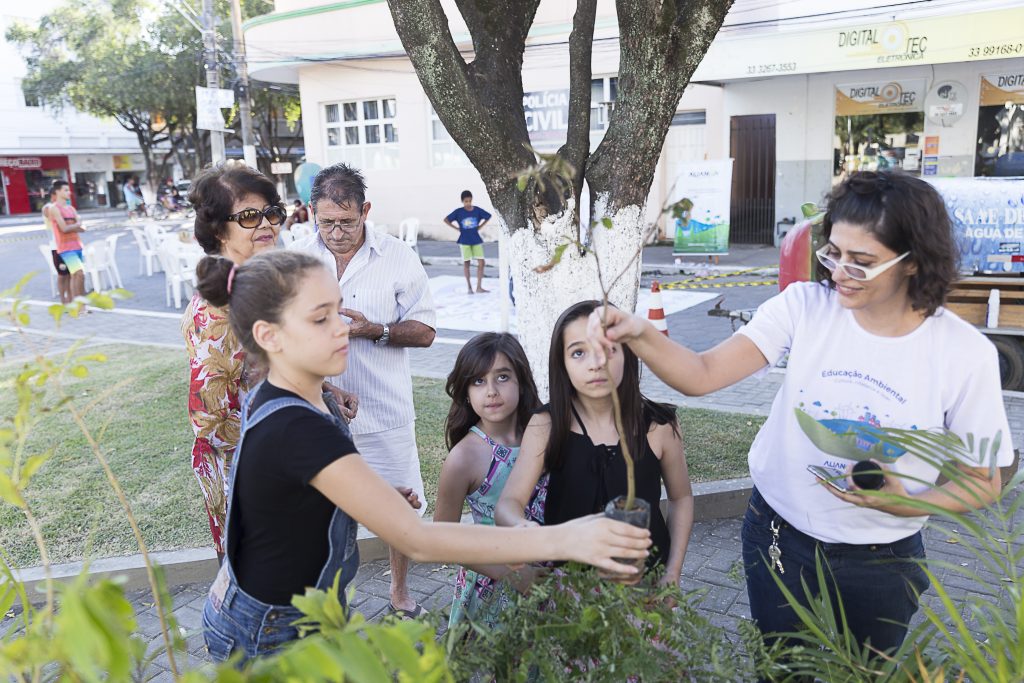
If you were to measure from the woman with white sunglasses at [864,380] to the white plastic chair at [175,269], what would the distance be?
11763 mm

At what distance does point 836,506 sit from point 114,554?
371 centimetres

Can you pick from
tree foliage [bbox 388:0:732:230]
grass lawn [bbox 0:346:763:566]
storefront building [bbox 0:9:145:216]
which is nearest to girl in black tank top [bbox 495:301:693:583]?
tree foliage [bbox 388:0:732:230]

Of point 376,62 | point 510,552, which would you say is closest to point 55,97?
point 376,62

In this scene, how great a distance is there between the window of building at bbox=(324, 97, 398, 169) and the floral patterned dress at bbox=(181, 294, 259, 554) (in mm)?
18772

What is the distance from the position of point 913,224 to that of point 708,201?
513 inches

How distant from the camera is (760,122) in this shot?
53.8ft

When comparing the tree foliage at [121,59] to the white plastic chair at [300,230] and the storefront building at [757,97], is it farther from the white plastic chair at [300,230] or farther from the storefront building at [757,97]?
the white plastic chair at [300,230]

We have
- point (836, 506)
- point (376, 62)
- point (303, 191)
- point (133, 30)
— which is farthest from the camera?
point (133, 30)

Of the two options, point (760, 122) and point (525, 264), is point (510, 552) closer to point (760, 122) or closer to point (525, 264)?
point (525, 264)

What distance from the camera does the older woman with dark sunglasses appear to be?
2.62 meters

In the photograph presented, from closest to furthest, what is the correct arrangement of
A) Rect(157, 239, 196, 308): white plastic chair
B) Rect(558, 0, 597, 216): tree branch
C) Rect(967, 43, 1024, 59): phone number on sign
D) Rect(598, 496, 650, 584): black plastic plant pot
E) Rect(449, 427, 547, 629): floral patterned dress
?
1. Rect(598, 496, 650, 584): black plastic plant pot
2. Rect(449, 427, 547, 629): floral patterned dress
3. Rect(558, 0, 597, 216): tree branch
4. Rect(967, 43, 1024, 59): phone number on sign
5. Rect(157, 239, 196, 308): white plastic chair

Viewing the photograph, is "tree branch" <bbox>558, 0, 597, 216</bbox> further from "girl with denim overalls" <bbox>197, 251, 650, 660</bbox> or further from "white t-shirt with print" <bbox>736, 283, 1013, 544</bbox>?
"girl with denim overalls" <bbox>197, 251, 650, 660</bbox>

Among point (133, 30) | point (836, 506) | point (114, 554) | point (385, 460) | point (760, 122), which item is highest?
point (133, 30)

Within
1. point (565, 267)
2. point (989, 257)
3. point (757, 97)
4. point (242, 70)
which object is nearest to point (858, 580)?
point (565, 267)
